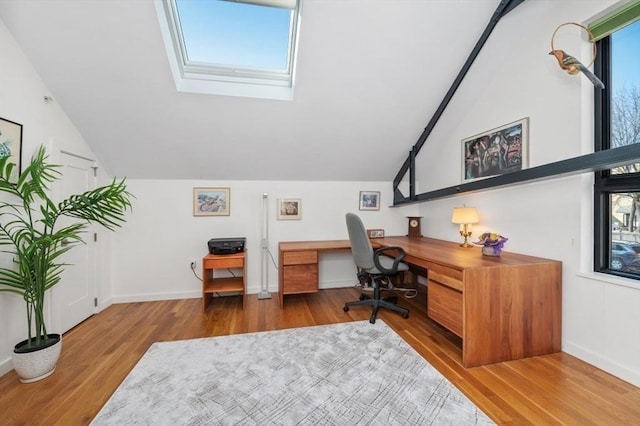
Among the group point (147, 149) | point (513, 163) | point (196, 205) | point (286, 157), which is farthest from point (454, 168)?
point (147, 149)

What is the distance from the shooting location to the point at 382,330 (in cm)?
253

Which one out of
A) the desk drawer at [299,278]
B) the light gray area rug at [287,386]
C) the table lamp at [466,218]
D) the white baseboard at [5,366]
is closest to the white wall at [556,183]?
the table lamp at [466,218]

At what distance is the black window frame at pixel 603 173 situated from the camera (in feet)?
6.36

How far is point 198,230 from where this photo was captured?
11.6ft

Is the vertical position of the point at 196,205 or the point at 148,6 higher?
the point at 148,6

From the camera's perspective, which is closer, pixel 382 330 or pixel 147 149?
pixel 382 330

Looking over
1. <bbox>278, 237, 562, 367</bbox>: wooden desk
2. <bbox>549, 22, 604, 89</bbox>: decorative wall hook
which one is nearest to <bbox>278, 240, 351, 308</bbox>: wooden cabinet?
<bbox>278, 237, 562, 367</bbox>: wooden desk

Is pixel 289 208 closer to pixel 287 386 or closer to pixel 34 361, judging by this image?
pixel 287 386

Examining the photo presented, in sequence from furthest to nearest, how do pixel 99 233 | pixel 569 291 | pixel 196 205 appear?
pixel 196 205, pixel 99 233, pixel 569 291

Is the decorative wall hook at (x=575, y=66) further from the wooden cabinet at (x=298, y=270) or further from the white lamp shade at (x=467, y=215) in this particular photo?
the wooden cabinet at (x=298, y=270)

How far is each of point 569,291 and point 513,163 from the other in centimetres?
120

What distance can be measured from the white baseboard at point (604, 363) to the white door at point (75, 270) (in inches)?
A: 174

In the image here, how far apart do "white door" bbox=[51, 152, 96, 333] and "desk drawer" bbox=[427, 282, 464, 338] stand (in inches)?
134

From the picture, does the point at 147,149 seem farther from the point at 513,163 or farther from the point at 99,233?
the point at 513,163
